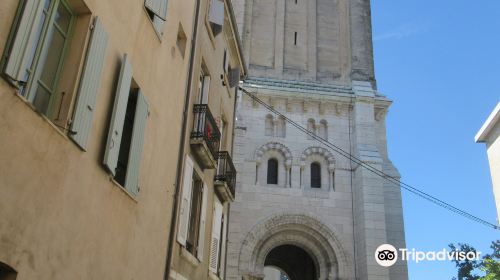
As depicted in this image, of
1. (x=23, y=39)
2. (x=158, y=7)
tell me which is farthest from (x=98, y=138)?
(x=158, y=7)

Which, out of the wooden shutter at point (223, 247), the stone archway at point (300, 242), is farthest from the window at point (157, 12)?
the stone archway at point (300, 242)

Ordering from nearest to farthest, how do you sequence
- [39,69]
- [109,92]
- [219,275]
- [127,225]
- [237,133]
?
[39,69]
[109,92]
[127,225]
[219,275]
[237,133]

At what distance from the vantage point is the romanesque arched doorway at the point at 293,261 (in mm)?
24938

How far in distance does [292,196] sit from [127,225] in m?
15.4

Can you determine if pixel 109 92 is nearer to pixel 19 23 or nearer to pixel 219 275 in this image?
pixel 19 23

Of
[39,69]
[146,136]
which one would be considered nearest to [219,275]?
[146,136]

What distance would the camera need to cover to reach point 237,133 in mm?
21344

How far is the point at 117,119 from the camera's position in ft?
Result: 20.0

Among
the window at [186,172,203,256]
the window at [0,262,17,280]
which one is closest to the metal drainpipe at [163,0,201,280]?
the window at [186,172,203,256]

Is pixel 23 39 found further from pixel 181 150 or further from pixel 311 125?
pixel 311 125

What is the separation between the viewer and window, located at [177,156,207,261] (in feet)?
30.2

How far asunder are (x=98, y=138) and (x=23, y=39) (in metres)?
1.77

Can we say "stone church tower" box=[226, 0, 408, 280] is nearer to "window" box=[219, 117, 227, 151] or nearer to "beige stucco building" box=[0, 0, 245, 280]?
"window" box=[219, 117, 227, 151]

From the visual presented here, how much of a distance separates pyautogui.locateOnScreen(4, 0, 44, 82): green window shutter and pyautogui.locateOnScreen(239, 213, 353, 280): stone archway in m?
16.7
